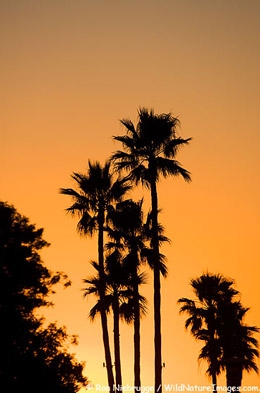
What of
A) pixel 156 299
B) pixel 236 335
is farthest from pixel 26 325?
pixel 236 335

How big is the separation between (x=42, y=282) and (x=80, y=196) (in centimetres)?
968

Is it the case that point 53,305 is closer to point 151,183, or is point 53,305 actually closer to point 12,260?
point 12,260

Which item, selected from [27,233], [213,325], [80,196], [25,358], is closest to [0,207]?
[27,233]

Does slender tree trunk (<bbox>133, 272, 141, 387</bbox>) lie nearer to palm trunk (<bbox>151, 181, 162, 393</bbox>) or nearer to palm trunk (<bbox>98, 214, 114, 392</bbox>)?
palm trunk (<bbox>98, 214, 114, 392</bbox>)

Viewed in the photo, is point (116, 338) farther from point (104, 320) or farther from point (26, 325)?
point (26, 325)

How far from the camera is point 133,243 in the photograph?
4550 cm

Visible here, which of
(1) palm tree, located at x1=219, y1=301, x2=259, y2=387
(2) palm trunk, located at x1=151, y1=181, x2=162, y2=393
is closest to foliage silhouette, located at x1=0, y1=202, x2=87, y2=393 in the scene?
(2) palm trunk, located at x1=151, y1=181, x2=162, y2=393

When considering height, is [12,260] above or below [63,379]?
above

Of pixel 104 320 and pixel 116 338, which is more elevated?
pixel 104 320

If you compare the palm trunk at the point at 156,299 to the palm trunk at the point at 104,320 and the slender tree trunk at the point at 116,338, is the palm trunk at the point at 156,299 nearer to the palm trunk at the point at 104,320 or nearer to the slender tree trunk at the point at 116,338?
the palm trunk at the point at 104,320

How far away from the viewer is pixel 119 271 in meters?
45.3

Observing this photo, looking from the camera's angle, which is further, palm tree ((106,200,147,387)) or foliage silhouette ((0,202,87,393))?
palm tree ((106,200,147,387))

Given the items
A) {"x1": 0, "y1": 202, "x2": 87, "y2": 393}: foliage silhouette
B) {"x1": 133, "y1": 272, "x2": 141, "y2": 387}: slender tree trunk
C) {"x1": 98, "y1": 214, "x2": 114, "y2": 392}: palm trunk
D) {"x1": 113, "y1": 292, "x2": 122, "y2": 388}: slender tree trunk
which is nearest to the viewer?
{"x1": 0, "y1": 202, "x2": 87, "y2": 393}: foliage silhouette

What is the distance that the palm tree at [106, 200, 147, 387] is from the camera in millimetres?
44469
